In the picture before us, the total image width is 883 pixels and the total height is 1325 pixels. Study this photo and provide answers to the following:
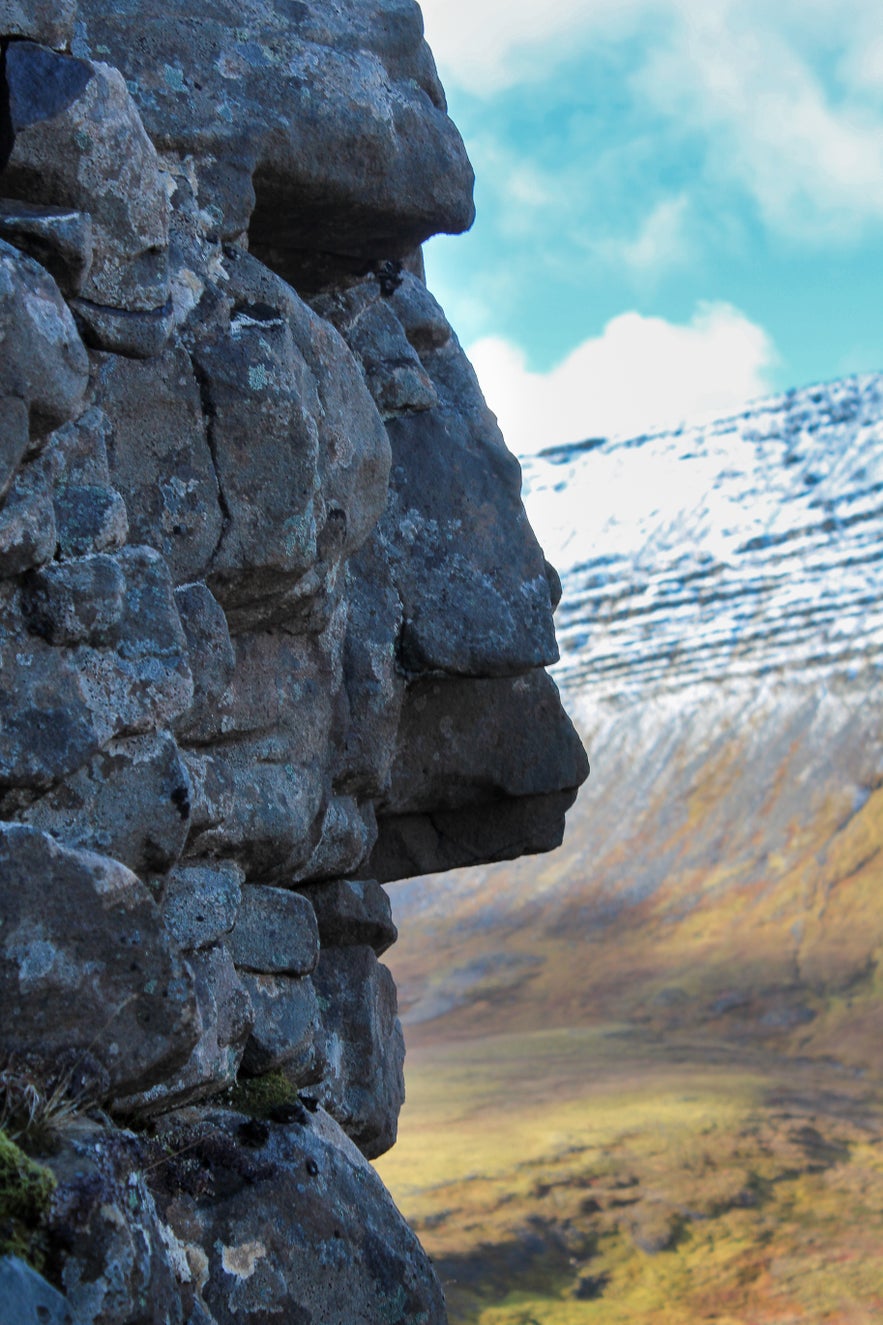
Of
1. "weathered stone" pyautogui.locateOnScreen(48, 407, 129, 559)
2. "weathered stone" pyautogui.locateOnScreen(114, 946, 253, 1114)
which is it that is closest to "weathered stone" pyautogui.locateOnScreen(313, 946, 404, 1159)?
"weathered stone" pyautogui.locateOnScreen(114, 946, 253, 1114)

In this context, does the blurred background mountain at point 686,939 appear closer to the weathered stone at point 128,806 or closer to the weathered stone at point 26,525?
the weathered stone at point 128,806

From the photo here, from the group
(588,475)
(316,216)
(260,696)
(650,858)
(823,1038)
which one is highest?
(588,475)

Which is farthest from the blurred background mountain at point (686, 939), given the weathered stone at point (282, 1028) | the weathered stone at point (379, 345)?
the weathered stone at point (379, 345)

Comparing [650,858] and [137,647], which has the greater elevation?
[137,647]

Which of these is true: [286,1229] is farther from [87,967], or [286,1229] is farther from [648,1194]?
[648,1194]

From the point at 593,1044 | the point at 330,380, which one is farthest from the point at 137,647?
the point at 593,1044

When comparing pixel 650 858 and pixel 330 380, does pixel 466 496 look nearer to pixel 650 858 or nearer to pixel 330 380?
pixel 330 380

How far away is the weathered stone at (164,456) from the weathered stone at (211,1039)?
5.18 feet

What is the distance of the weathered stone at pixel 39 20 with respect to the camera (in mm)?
5020

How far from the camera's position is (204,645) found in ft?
18.9

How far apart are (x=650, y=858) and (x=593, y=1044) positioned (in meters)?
11.4

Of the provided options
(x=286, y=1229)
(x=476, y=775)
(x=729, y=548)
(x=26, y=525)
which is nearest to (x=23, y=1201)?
(x=286, y=1229)

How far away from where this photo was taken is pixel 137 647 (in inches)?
204

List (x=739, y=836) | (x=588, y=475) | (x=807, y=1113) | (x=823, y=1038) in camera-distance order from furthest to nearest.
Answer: (x=588, y=475) → (x=739, y=836) → (x=823, y=1038) → (x=807, y=1113)
